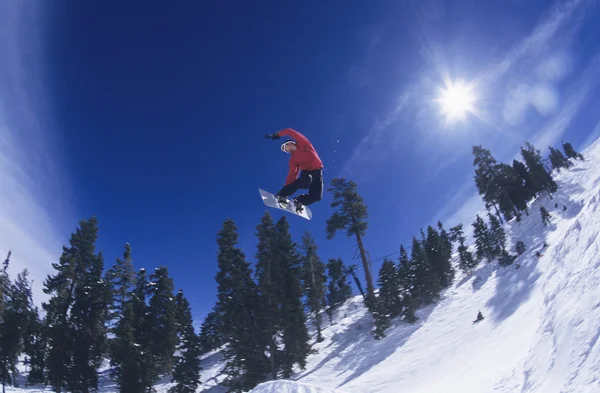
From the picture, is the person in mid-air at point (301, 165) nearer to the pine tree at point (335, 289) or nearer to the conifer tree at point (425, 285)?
the conifer tree at point (425, 285)

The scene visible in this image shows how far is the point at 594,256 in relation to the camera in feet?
18.9

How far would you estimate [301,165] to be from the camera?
9844 mm

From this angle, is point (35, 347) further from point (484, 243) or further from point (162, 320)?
point (484, 243)

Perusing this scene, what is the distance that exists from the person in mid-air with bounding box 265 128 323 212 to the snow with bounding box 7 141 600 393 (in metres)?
5.52

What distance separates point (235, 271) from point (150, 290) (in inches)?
288

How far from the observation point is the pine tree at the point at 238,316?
2239cm

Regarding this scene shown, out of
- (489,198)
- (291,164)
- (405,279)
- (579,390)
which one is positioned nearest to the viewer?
(579,390)

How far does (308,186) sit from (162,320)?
2162 centimetres

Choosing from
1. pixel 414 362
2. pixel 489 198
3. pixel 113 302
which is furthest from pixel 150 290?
pixel 489 198

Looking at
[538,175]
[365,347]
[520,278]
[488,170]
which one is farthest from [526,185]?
[365,347]

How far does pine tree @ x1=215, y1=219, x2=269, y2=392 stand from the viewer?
22.4 m

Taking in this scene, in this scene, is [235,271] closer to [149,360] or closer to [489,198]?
[149,360]

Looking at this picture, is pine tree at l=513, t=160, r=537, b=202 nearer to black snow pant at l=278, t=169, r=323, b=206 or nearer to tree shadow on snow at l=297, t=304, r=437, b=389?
tree shadow on snow at l=297, t=304, r=437, b=389

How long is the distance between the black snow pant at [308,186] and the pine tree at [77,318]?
23562mm
